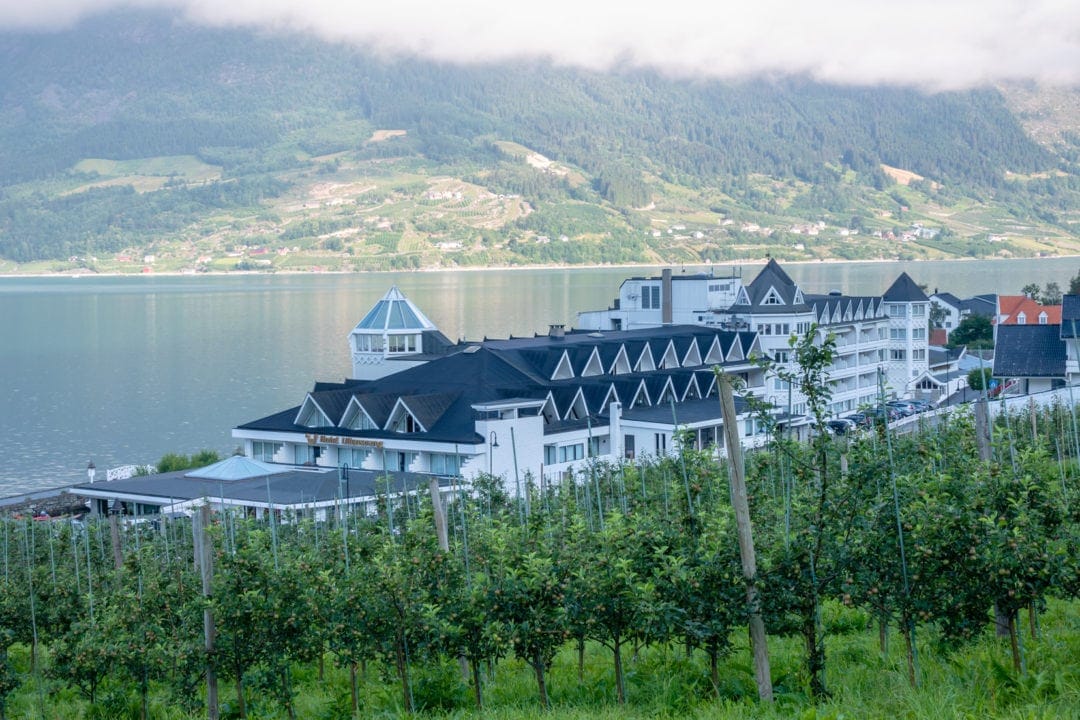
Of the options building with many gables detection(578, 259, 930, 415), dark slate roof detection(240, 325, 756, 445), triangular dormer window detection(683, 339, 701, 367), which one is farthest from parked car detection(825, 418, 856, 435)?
building with many gables detection(578, 259, 930, 415)

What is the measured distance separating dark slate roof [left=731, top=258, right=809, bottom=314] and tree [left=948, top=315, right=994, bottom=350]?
34.4m

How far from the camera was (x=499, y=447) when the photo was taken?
130 feet

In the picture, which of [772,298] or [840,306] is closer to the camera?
[772,298]

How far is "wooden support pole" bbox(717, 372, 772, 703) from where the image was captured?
12.5m

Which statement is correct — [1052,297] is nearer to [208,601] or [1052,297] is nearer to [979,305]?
[979,305]

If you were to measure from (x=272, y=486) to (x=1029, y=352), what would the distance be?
2658 cm

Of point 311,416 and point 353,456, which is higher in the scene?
point 311,416

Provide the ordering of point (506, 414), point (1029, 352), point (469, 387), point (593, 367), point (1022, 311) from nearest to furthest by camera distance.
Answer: point (506, 414)
point (469, 387)
point (1029, 352)
point (593, 367)
point (1022, 311)

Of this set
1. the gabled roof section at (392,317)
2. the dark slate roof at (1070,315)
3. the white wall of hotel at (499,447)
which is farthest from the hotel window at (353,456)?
the dark slate roof at (1070,315)

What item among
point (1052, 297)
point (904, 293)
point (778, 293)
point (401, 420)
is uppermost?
point (1052, 297)

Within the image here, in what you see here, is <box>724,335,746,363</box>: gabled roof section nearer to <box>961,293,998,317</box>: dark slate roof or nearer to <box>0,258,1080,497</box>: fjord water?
<box>0,258,1080,497</box>: fjord water

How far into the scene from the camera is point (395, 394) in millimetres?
42531

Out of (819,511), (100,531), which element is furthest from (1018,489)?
(100,531)

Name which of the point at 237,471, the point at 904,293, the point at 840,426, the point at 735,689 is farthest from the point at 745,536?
the point at 904,293
